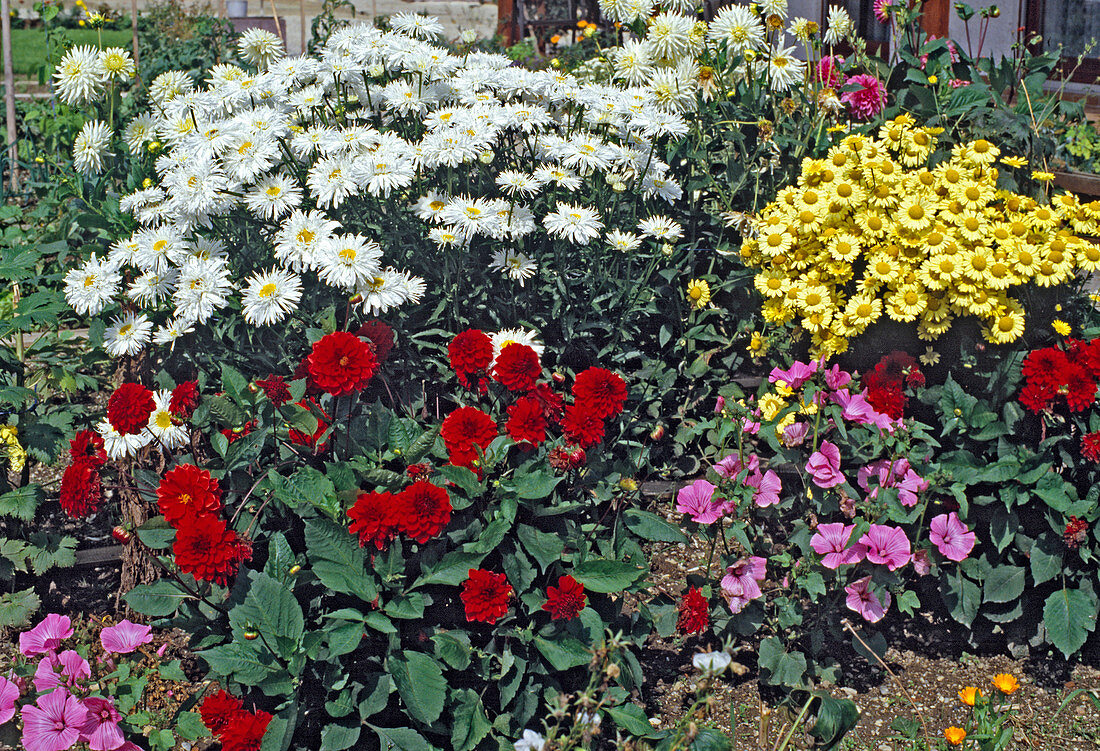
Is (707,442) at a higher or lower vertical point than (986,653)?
higher

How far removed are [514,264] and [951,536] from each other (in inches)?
53.7

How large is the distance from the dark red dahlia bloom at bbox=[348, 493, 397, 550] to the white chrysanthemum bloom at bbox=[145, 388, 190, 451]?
2.16 feet

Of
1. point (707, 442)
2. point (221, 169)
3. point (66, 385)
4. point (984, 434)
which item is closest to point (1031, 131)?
point (984, 434)

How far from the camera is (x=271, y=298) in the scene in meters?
2.23

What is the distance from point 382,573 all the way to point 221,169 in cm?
125

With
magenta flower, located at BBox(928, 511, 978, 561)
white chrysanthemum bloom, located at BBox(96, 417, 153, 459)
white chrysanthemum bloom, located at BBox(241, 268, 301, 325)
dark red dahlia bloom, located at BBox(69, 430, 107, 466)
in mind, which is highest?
white chrysanthemum bloom, located at BBox(241, 268, 301, 325)

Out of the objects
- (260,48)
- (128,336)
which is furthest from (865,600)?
(260,48)

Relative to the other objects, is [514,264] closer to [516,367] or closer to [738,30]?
[516,367]

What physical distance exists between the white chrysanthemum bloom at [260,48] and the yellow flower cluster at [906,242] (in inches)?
69.4

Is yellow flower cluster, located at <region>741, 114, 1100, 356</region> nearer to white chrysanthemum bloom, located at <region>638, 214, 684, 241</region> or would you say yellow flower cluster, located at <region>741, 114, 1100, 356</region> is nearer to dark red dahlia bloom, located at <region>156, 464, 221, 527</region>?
white chrysanthemum bloom, located at <region>638, 214, 684, 241</region>

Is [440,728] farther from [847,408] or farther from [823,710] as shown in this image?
[847,408]

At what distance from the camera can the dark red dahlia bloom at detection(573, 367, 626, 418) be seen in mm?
1947

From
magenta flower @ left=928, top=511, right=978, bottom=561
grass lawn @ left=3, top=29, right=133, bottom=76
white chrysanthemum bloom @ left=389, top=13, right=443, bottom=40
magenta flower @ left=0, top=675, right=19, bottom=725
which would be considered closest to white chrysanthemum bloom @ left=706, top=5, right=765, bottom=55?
white chrysanthemum bloom @ left=389, top=13, right=443, bottom=40

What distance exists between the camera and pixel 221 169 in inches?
95.7
